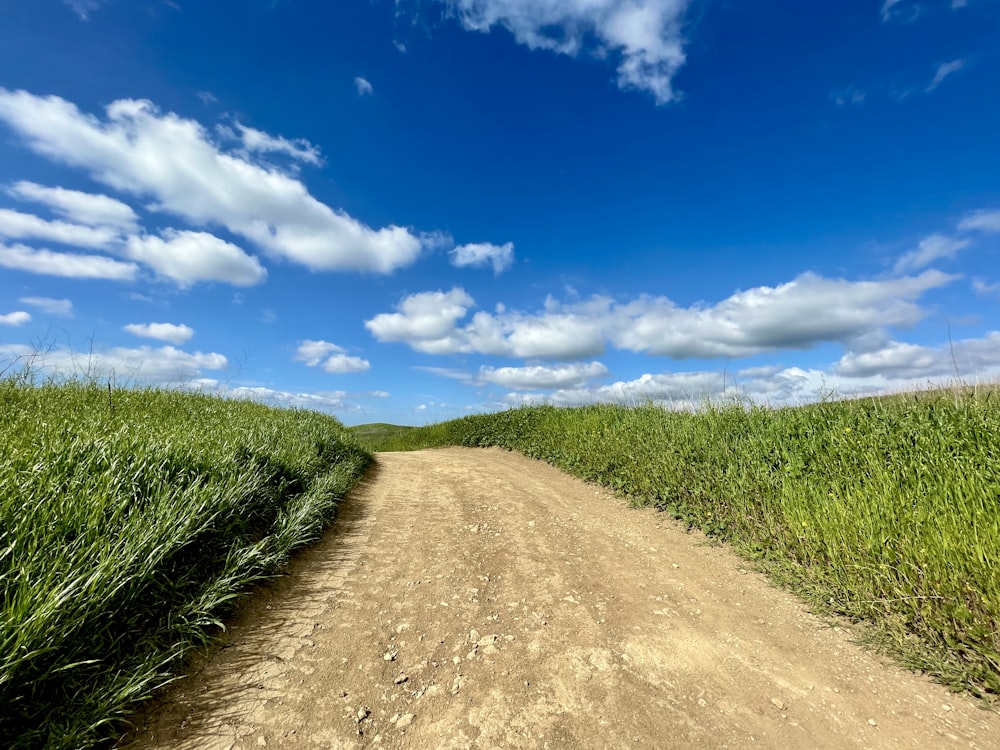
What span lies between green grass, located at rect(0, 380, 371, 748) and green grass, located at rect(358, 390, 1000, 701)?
4.92 metres

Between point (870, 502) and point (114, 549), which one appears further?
point (870, 502)

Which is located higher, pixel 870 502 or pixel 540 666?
pixel 870 502

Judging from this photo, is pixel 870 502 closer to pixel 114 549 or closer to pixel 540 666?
pixel 540 666

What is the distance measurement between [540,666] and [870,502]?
340 centimetres

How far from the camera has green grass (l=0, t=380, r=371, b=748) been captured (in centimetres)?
239

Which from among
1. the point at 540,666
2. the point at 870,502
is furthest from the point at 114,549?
the point at 870,502

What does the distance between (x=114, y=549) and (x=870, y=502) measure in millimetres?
6099

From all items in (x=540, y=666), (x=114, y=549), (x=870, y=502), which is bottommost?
(x=540, y=666)

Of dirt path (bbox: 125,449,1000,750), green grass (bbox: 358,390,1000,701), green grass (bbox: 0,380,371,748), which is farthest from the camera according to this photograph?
green grass (bbox: 358,390,1000,701)

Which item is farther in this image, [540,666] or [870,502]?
[870,502]

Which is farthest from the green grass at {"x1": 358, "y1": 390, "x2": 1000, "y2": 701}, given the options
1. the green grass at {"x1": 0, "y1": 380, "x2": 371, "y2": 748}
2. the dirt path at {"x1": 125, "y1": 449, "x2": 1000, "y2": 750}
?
the green grass at {"x1": 0, "y1": 380, "x2": 371, "y2": 748}

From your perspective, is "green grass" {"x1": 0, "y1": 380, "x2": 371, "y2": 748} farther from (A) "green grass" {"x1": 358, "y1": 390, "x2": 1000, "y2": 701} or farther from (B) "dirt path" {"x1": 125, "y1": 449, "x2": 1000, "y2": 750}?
(A) "green grass" {"x1": 358, "y1": 390, "x2": 1000, "y2": 701}

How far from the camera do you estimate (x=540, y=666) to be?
310 centimetres

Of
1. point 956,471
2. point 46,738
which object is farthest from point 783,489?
point 46,738
